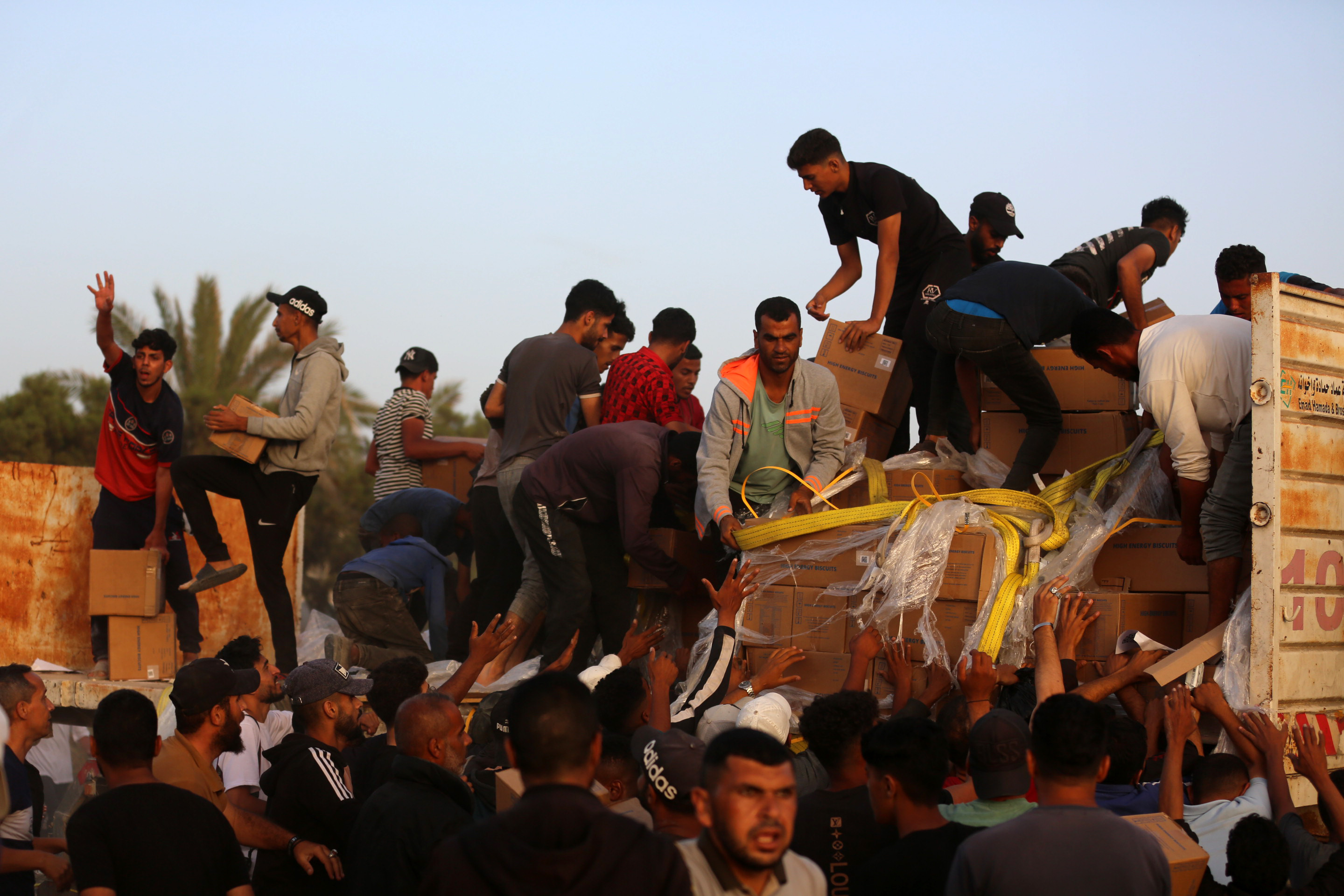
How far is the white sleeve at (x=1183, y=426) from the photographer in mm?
A: 4867

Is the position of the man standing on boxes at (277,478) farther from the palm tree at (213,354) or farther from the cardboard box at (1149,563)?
the palm tree at (213,354)

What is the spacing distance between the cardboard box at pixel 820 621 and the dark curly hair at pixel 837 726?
199 cm

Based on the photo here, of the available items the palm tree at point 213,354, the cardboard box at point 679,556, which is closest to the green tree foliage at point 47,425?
the palm tree at point 213,354

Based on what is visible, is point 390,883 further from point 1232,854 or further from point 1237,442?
point 1237,442

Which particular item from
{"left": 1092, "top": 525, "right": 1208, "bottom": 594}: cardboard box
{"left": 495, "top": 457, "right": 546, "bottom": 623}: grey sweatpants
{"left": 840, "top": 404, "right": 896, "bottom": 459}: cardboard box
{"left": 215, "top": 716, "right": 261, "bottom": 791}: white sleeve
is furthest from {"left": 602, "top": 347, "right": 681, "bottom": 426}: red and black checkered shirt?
{"left": 215, "top": 716, "right": 261, "bottom": 791}: white sleeve

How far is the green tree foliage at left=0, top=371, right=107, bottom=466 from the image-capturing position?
20.4m

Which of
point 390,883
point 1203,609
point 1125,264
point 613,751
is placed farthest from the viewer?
point 1125,264

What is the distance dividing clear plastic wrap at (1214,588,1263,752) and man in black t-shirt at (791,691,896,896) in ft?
5.83

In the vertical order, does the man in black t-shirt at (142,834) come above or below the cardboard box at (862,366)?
below

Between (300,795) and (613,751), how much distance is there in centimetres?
108

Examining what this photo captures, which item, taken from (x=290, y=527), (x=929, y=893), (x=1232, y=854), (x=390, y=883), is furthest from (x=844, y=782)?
(x=290, y=527)

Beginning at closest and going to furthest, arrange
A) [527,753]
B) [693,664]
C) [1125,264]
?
[527,753] < [693,664] < [1125,264]

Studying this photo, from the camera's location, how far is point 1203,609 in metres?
5.19

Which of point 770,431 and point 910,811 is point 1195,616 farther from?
point 910,811
